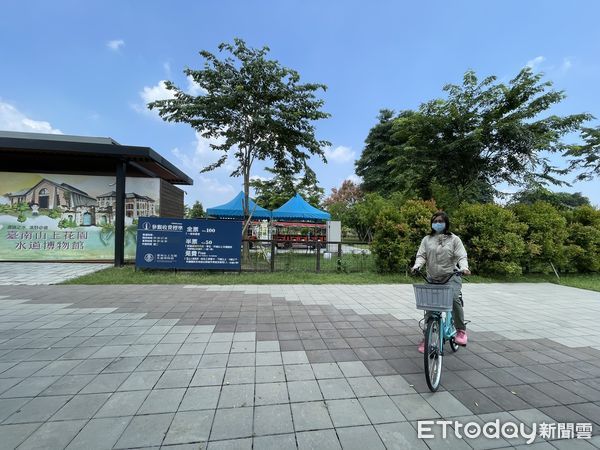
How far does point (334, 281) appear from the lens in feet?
25.5

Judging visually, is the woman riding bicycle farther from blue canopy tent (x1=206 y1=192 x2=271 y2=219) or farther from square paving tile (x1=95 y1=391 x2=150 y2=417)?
blue canopy tent (x1=206 y1=192 x2=271 y2=219)

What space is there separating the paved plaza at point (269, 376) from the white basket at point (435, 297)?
0.77 meters

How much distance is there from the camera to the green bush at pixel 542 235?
8.92 meters

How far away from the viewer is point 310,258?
9.29m

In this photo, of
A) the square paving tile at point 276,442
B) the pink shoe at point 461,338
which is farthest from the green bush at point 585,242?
the square paving tile at point 276,442

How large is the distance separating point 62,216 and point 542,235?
15.7 m

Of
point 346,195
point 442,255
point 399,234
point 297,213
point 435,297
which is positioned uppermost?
point 346,195

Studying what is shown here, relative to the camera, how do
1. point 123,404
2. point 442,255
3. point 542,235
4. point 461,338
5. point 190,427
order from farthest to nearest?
1. point 542,235
2. point 461,338
3. point 442,255
4. point 123,404
5. point 190,427

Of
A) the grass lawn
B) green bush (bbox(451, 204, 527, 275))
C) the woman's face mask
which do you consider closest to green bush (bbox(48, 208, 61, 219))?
the grass lawn

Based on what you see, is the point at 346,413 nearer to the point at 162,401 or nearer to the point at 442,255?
the point at 162,401

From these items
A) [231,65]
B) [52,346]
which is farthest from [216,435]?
[231,65]

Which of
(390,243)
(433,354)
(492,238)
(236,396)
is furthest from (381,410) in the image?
(492,238)

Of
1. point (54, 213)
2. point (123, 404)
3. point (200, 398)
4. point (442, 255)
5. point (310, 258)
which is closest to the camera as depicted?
point (123, 404)

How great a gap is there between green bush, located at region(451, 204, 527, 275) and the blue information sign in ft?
22.4
